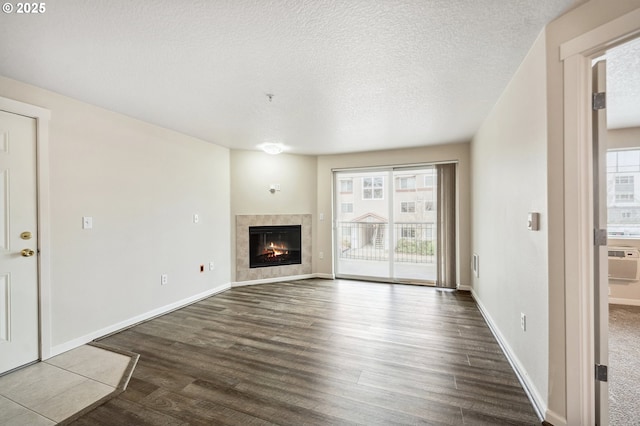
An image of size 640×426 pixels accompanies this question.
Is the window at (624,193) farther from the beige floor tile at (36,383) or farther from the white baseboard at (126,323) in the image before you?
the beige floor tile at (36,383)

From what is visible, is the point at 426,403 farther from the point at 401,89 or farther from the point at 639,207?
the point at 639,207

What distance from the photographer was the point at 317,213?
5.46 m

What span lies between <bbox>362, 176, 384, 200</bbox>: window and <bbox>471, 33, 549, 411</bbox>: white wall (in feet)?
7.70

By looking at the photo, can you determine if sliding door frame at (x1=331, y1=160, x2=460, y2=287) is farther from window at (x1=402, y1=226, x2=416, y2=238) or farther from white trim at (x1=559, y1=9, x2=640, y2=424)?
white trim at (x1=559, y1=9, x2=640, y2=424)

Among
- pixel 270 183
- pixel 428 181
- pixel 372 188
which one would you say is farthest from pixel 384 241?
pixel 270 183

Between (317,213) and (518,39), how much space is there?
4.09 meters

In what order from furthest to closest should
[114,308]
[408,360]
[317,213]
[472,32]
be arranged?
[317,213]
[114,308]
[408,360]
[472,32]

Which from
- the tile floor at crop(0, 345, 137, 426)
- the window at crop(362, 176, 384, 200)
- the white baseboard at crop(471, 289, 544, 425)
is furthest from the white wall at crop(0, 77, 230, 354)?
the white baseboard at crop(471, 289, 544, 425)

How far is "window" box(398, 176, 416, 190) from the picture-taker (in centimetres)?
504

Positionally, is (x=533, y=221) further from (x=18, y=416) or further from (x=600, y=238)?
(x=18, y=416)

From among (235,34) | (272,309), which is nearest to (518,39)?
(235,34)

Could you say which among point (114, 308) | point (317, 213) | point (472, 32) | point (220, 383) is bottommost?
point (220, 383)

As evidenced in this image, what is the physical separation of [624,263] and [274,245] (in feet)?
17.1

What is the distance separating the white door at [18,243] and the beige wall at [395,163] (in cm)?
394
